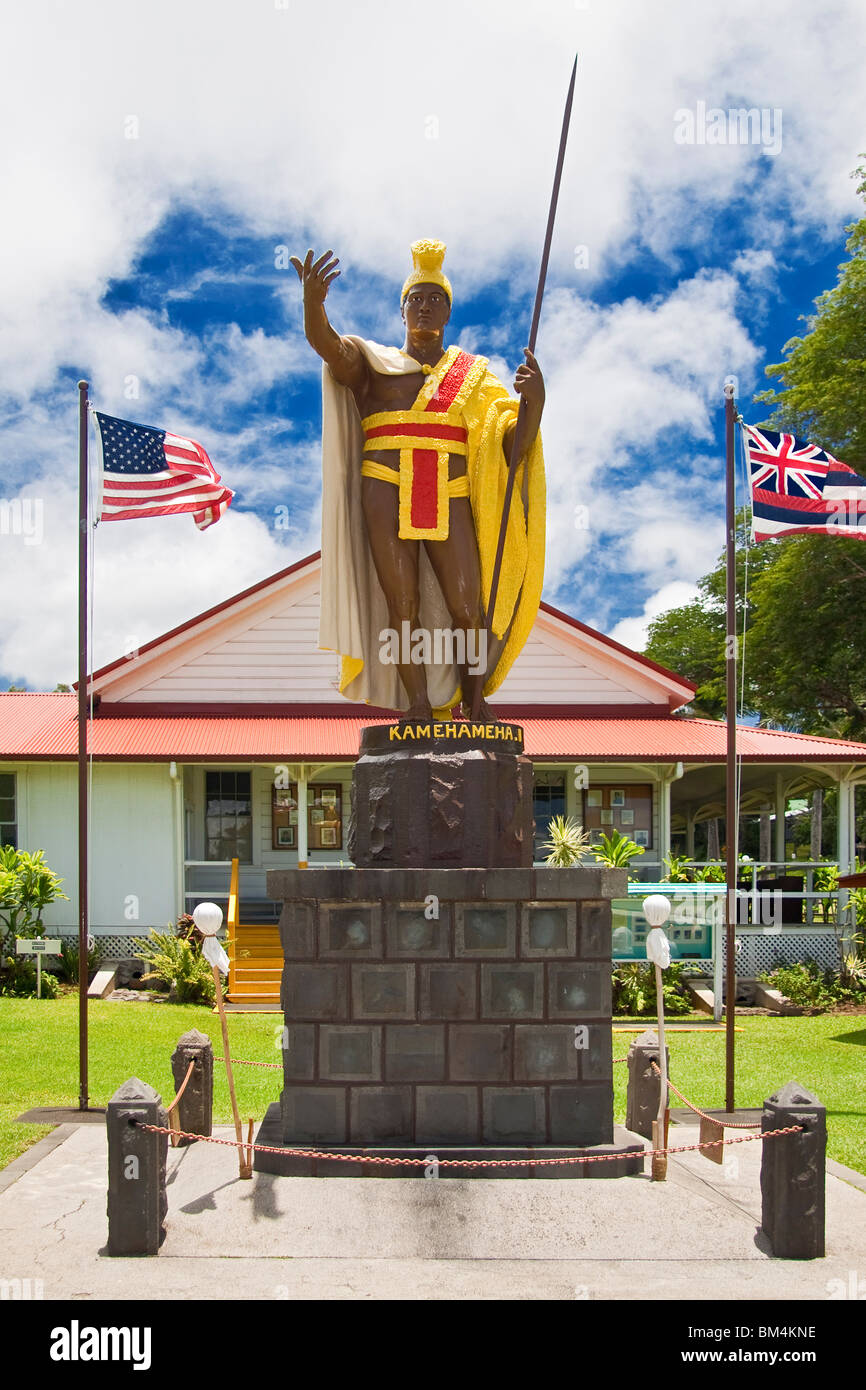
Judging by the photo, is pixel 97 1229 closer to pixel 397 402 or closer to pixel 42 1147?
pixel 42 1147

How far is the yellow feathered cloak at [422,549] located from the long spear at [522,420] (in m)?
0.12

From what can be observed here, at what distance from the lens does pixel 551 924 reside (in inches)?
242

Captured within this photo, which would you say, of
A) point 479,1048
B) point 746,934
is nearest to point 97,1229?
point 479,1048

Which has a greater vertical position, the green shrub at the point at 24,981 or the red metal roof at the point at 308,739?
the red metal roof at the point at 308,739

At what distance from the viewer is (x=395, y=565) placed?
6.81m

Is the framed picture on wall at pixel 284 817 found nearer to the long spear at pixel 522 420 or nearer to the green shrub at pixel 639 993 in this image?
the green shrub at pixel 639 993

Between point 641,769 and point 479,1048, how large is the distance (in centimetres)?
1436

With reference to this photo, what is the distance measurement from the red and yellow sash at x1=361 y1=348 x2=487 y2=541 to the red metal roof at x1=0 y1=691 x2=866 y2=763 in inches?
409

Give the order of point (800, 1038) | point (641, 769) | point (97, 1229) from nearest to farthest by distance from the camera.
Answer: point (97, 1229)
point (800, 1038)
point (641, 769)

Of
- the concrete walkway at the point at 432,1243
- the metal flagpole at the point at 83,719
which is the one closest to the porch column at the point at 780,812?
the metal flagpole at the point at 83,719

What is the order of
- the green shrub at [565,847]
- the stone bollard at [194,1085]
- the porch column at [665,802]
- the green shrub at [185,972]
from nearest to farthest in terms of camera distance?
the stone bollard at [194,1085] < the green shrub at [565,847] < the green shrub at [185,972] < the porch column at [665,802]

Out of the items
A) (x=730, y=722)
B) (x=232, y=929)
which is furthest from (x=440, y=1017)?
(x=232, y=929)

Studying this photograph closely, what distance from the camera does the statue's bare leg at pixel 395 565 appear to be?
6.80 m

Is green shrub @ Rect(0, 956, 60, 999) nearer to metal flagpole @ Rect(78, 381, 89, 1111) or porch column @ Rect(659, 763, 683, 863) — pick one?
metal flagpole @ Rect(78, 381, 89, 1111)
